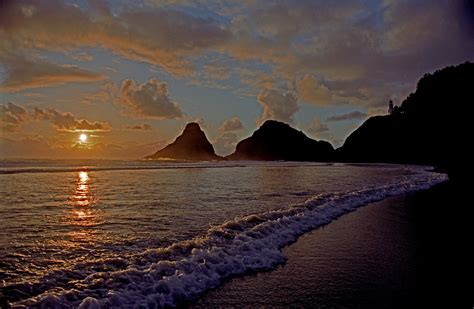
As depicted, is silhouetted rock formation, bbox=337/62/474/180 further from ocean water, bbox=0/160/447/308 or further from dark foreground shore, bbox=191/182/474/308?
ocean water, bbox=0/160/447/308

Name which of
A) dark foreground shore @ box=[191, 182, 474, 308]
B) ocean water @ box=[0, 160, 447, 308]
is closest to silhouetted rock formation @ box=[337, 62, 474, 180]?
dark foreground shore @ box=[191, 182, 474, 308]

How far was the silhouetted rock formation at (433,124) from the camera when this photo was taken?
107 meters

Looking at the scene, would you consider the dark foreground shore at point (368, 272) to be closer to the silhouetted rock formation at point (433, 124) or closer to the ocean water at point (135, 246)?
the ocean water at point (135, 246)

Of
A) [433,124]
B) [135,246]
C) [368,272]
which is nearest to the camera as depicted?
[368,272]

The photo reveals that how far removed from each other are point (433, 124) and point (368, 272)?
132760 mm

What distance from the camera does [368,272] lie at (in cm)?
804

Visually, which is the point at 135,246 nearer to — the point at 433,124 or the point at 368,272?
the point at 368,272

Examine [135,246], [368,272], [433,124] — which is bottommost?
[368,272]

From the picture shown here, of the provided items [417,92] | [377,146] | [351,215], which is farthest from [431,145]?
[351,215]

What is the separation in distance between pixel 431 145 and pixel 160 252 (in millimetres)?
132370

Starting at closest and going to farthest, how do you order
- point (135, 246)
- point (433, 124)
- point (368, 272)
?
1. point (368, 272)
2. point (135, 246)
3. point (433, 124)

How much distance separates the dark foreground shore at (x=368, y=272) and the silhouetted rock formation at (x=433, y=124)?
88848mm

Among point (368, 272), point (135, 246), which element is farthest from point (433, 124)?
point (135, 246)

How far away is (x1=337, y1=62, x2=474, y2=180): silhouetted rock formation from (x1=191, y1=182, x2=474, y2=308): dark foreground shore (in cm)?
8885
